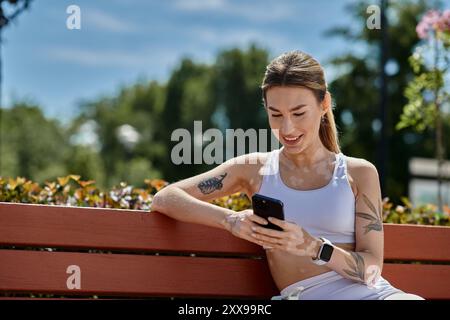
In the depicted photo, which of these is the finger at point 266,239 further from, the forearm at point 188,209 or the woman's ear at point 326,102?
the woman's ear at point 326,102

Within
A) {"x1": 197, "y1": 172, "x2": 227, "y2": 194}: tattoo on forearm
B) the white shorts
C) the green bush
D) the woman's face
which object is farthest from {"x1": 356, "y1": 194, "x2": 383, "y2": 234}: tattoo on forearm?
the green bush

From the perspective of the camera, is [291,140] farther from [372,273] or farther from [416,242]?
[416,242]

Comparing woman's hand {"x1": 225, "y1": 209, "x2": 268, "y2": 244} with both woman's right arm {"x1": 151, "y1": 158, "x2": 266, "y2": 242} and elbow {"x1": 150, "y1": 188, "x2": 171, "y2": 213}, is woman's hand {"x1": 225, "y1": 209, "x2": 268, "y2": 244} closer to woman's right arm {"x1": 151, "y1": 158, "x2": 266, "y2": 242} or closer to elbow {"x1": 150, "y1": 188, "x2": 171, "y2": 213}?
woman's right arm {"x1": 151, "y1": 158, "x2": 266, "y2": 242}

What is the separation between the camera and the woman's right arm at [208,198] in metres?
3.03

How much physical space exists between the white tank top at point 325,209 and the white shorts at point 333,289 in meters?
0.18

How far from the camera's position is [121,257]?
3158 mm

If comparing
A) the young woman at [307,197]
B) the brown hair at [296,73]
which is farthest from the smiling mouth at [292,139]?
the brown hair at [296,73]

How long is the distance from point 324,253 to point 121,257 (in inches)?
35.5

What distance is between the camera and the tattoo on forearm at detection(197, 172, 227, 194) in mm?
3283

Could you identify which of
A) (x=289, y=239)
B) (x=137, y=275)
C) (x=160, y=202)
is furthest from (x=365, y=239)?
(x=137, y=275)

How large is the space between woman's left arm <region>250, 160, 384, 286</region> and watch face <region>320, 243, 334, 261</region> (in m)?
0.02

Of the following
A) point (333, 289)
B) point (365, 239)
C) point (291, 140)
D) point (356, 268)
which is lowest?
point (333, 289)

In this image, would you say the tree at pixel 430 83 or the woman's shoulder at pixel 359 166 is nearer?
the woman's shoulder at pixel 359 166
